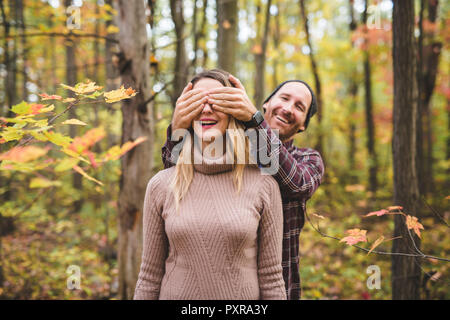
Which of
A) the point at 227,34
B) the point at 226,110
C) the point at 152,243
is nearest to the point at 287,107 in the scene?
the point at 226,110

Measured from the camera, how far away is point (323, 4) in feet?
31.1

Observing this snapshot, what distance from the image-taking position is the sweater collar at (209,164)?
153 centimetres

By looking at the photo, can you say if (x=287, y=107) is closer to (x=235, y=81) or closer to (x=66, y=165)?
(x=235, y=81)

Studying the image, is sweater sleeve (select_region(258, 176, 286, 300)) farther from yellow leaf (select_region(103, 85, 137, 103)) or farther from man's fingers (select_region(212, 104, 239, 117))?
yellow leaf (select_region(103, 85, 137, 103))

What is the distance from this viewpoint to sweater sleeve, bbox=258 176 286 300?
1503 millimetres

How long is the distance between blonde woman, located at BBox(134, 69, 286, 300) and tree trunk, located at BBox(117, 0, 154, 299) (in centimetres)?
126

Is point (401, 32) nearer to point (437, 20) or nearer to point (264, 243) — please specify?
point (264, 243)

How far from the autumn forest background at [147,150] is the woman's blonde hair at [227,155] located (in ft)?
1.45

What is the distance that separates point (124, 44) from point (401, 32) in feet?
8.10

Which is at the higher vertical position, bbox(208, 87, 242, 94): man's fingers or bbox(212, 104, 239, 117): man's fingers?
bbox(208, 87, 242, 94): man's fingers

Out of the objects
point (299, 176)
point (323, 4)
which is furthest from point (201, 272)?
point (323, 4)

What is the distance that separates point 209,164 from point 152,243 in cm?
52

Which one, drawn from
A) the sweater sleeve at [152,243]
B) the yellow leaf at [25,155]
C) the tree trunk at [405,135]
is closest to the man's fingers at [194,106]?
the sweater sleeve at [152,243]

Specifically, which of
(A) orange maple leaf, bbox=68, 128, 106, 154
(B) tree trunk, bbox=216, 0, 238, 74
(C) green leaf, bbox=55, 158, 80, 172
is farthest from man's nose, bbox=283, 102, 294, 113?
(B) tree trunk, bbox=216, 0, 238, 74
